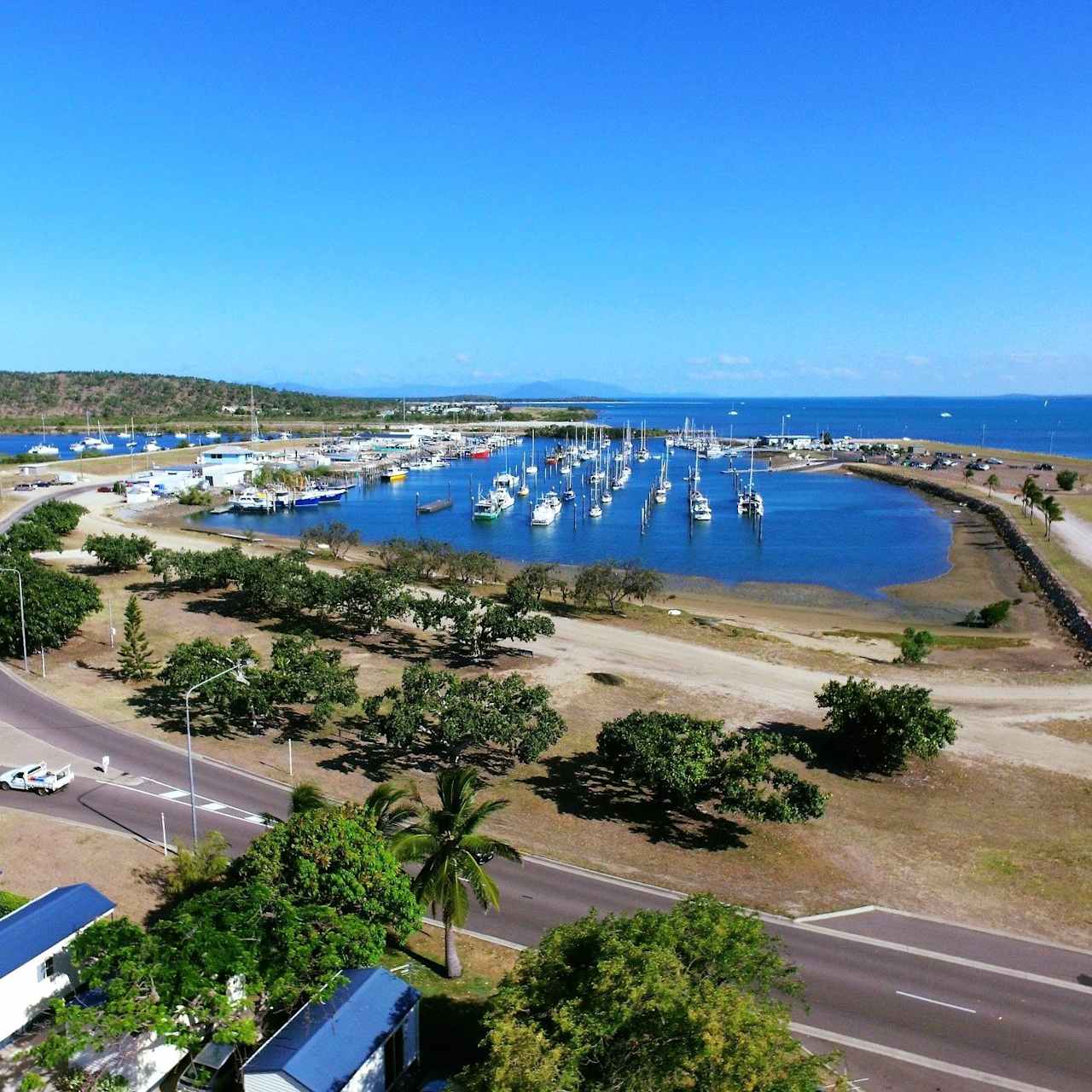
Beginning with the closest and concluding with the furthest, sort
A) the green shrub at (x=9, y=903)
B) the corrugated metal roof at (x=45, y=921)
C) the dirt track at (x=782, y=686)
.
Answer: the corrugated metal roof at (x=45, y=921) < the green shrub at (x=9, y=903) < the dirt track at (x=782, y=686)

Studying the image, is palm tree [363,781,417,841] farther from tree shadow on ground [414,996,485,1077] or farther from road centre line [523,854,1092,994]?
road centre line [523,854,1092,994]

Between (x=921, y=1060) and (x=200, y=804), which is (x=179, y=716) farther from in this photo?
(x=921, y=1060)

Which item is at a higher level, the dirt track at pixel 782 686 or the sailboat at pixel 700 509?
the sailboat at pixel 700 509

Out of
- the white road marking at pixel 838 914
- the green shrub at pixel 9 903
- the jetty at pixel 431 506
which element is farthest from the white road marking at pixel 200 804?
the jetty at pixel 431 506

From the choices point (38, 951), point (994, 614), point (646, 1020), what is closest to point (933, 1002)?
point (646, 1020)

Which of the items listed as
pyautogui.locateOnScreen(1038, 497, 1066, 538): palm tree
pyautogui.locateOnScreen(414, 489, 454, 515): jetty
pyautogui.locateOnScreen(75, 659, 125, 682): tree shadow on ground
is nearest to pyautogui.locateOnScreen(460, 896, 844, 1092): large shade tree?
pyautogui.locateOnScreen(75, 659, 125, 682): tree shadow on ground

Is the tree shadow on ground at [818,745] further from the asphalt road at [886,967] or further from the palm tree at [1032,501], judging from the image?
the palm tree at [1032,501]

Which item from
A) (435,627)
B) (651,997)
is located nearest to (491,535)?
(435,627)
